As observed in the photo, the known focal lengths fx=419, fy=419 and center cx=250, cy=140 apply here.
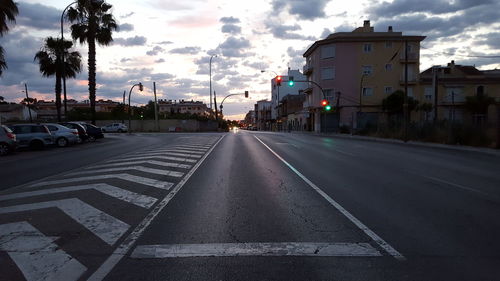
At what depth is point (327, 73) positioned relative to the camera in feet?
194

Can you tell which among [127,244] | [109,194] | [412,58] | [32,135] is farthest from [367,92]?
[127,244]

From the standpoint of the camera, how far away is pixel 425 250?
211 inches

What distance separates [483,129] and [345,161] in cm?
1373

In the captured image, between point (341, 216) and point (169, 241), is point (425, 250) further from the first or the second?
point (169, 241)

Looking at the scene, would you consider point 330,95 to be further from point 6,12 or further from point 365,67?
point 6,12

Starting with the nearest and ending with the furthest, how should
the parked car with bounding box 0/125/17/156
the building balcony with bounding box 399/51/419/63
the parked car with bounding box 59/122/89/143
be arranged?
the parked car with bounding box 0/125/17/156 < the parked car with bounding box 59/122/89/143 < the building balcony with bounding box 399/51/419/63

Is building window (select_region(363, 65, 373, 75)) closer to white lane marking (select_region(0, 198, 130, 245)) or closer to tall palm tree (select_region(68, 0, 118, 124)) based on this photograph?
tall palm tree (select_region(68, 0, 118, 124))

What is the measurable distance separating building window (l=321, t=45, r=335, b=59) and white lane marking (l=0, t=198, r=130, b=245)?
53.5 meters

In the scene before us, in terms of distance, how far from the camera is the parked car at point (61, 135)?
26.7 metres

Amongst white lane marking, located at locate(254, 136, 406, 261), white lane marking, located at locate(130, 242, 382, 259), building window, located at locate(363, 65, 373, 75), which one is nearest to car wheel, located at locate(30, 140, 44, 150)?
white lane marking, located at locate(254, 136, 406, 261)

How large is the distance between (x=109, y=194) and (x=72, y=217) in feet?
6.80

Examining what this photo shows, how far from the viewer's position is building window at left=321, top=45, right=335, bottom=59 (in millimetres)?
58062

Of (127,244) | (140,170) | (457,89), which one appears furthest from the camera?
(457,89)

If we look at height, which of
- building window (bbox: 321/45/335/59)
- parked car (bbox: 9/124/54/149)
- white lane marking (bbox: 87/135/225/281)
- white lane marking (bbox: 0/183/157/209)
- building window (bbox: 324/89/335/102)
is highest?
building window (bbox: 321/45/335/59)
